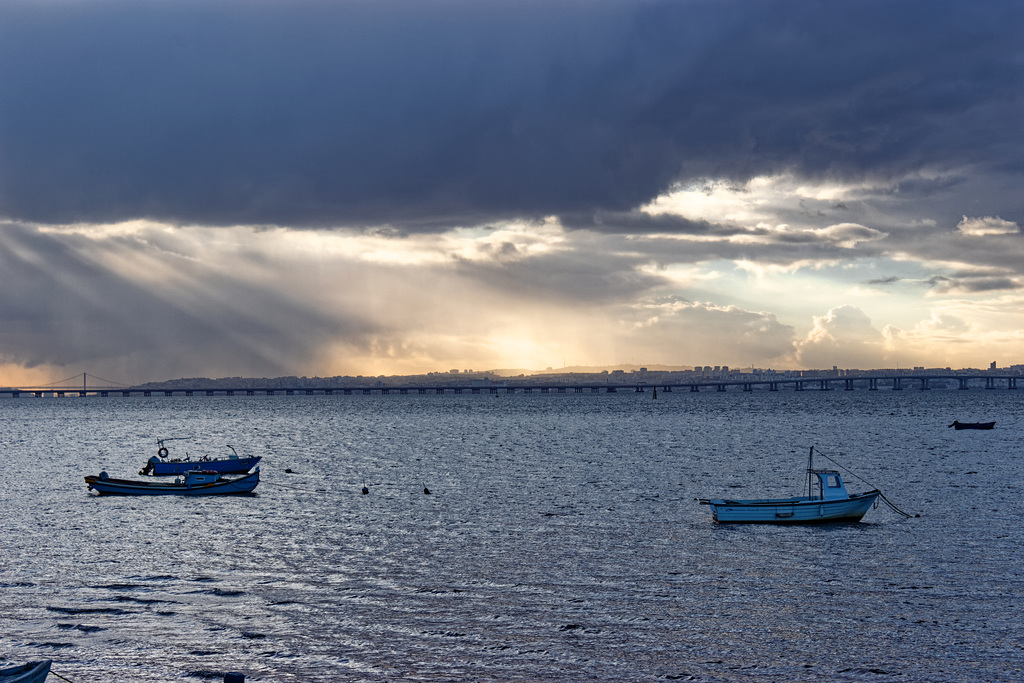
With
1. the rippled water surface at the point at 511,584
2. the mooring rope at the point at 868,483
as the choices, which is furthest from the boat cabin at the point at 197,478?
the mooring rope at the point at 868,483

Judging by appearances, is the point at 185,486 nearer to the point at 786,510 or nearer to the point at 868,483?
the point at 786,510

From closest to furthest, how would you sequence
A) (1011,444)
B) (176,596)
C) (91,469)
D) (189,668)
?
(189,668) → (176,596) → (91,469) → (1011,444)

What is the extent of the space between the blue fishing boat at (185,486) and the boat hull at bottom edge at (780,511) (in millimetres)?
37443

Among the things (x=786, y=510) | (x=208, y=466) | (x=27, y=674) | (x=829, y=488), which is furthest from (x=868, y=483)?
(x=27, y=674)

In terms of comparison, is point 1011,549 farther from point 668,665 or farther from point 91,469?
point 91,469

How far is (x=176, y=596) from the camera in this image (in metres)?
33.8

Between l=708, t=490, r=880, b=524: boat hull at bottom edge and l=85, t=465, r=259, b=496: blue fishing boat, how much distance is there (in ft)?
123

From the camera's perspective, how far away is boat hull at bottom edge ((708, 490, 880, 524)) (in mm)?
49812

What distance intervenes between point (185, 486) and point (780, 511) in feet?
144

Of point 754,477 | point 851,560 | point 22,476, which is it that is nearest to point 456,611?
point 851,560

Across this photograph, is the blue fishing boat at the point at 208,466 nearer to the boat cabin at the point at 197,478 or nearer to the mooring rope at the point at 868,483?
the boat cabin at the point at 197,478

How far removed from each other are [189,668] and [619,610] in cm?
1415

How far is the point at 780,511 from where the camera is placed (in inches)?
1967

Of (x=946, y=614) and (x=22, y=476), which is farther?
(x=22, y=476)
